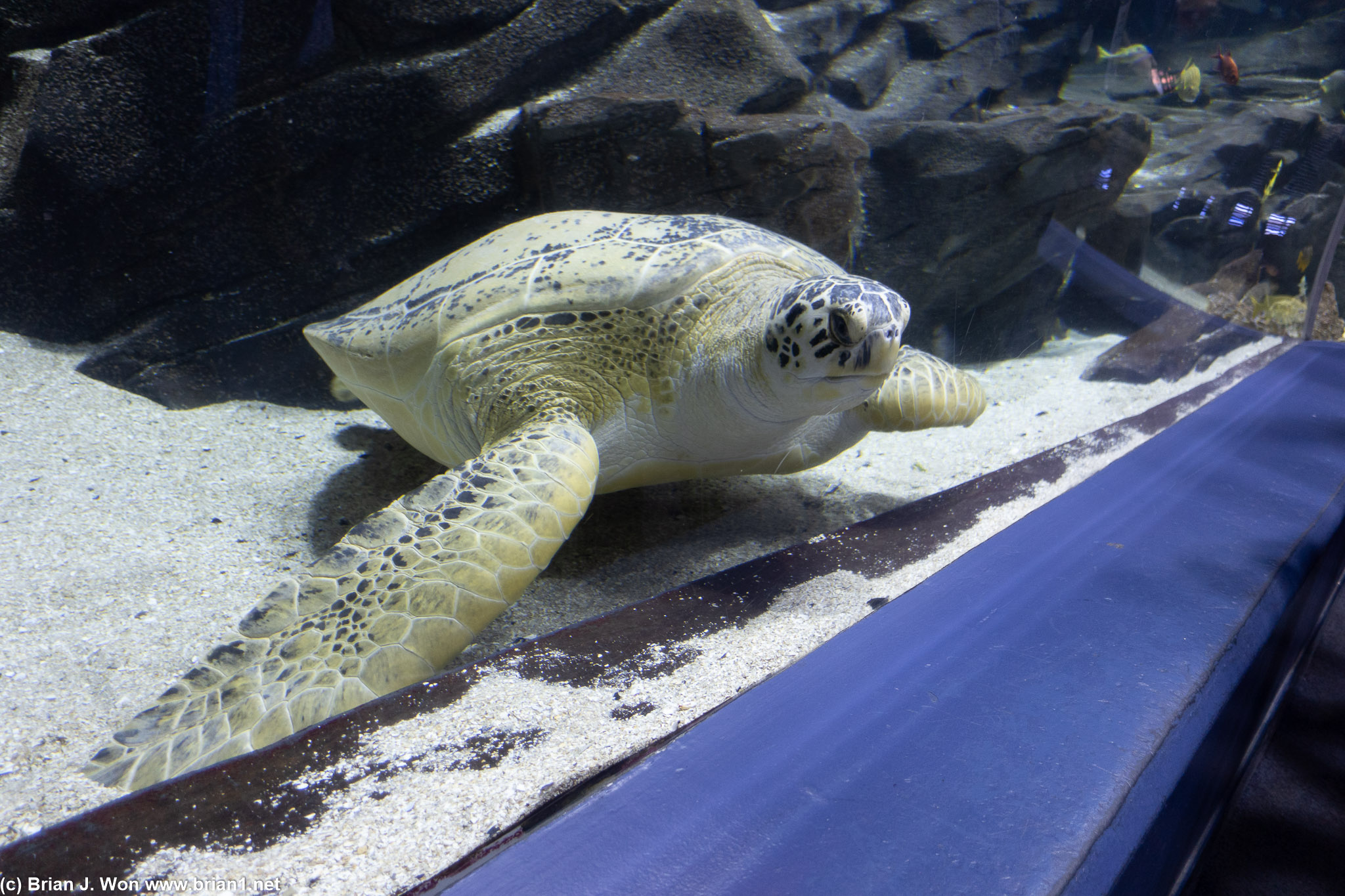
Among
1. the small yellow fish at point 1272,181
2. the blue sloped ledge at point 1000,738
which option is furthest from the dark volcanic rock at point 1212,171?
the blue sloped ledge at point 1000,738

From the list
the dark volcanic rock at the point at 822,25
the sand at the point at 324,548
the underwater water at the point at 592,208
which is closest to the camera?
the sand at the point at 324,548

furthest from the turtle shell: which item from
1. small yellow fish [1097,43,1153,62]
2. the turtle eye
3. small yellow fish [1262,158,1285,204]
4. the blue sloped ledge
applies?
small yellow fish [1262,158,1285,204]

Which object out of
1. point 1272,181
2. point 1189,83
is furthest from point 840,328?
point 1272,181

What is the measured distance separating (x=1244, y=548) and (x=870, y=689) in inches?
32.1

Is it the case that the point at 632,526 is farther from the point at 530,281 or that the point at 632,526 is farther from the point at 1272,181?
the point at 1272,181

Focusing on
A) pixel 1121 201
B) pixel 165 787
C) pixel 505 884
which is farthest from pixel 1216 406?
pixel 165 787

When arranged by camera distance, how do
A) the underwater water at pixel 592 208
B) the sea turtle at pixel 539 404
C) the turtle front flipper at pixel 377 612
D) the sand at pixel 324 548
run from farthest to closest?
the underwater water at pixel 592 208 → the sea turtle at pixel 539 404 → the turtle front flipper at pixel 377 612 → the sand at pixel 324 548

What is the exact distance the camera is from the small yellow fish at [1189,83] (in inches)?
92.0

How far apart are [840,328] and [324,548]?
136 centimetres

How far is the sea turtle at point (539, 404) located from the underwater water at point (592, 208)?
7cm

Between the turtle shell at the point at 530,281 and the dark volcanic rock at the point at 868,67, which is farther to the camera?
the dark volcanic rock at the point at 868,67

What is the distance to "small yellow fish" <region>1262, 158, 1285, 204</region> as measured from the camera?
250 centimetres

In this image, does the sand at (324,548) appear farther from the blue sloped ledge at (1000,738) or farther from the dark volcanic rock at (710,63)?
the dark volcanic rock at (710,63)

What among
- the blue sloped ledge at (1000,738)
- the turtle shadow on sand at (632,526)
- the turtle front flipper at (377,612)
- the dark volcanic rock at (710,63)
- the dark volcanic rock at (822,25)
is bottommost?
the turtle shadow on sand at (632,526)
